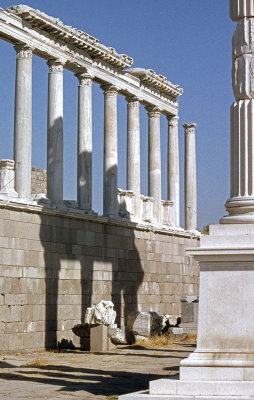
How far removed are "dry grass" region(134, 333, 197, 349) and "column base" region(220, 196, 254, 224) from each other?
43.5 feet

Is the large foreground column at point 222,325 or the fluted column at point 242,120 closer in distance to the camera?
the large foreground column at point 222,325

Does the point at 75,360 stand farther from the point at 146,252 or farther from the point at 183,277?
the point at 183,277

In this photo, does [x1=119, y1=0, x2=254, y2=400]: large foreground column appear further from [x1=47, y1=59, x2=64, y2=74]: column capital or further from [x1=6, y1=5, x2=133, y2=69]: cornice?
[x1=47, y1=59, x2=64, y2=74]: column capital

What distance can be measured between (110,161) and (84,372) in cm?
1175

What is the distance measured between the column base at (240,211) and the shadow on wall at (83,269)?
40.3 ft

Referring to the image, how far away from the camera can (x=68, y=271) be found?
25.5m

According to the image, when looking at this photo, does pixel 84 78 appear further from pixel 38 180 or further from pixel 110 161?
pixel 38 180

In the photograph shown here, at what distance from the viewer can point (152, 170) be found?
31.8 meters

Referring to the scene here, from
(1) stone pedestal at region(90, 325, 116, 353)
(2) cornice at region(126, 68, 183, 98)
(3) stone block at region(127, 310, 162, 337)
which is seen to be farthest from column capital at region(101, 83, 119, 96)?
(1) stone pedestal at region(90, 325, 116, 353)

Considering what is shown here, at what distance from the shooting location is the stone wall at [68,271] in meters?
22.9

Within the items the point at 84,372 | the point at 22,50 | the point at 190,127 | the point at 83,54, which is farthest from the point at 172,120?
the point at 84,372

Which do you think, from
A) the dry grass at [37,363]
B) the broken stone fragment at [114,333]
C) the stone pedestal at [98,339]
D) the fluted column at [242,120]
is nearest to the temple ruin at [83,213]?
the stone pedestal at [98,339]

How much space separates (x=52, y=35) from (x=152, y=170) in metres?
8.04

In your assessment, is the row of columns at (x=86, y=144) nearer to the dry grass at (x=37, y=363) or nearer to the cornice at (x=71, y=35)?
the cornice at (x=71, y=35)
